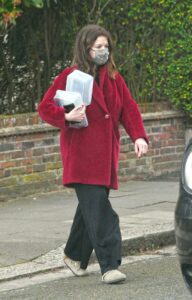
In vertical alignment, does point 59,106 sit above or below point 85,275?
above

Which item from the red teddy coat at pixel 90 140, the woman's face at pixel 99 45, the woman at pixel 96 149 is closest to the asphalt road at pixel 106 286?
the woman at pixel 96 149

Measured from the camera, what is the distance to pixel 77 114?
6285 millimetres

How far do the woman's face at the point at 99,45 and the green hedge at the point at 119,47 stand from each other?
5.05 metres

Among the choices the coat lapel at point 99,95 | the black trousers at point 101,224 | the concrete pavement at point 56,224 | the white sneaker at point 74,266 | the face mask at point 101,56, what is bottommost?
the concrete pavement at point 56,224

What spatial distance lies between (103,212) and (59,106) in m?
0.83

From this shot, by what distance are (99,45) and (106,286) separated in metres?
1.74

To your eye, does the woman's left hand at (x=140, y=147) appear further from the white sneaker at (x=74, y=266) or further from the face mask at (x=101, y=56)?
the white sneaker at (x=74, y=266)

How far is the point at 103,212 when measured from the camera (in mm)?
6477

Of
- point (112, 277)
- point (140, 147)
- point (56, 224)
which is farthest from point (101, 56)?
point (56, 224)

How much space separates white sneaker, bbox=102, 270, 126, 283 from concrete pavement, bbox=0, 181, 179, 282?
29.5 inches

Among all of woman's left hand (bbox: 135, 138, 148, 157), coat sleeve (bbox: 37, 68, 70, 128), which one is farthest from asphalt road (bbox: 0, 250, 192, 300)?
coat sleeve (bbox: 37, 68, 70, 128)

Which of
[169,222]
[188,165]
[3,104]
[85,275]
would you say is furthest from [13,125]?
[188,165]

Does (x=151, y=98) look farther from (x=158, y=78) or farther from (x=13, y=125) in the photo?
(x=13, y=125)

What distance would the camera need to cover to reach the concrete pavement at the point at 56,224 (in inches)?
285
